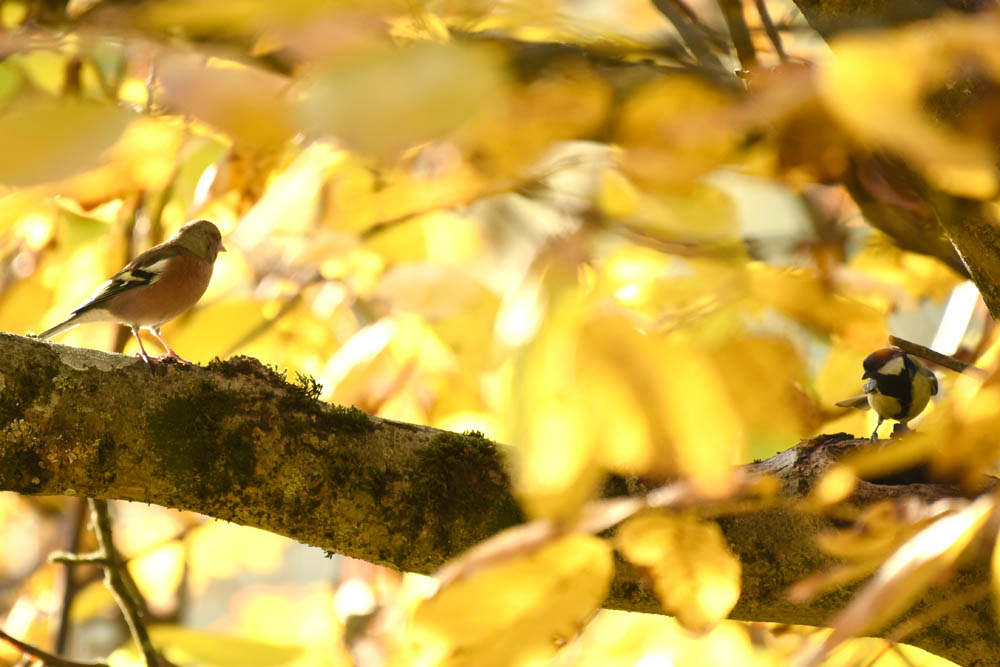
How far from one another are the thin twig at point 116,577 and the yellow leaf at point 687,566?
4.77 ft

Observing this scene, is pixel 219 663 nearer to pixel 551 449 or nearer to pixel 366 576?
pixel 551 449

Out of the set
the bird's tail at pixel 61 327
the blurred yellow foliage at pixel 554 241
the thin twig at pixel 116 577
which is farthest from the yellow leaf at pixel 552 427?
the bird's tail at pixel 61 327

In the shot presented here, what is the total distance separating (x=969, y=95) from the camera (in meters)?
1.02

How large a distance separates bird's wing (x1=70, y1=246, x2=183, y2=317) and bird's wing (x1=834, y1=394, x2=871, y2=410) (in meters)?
1.83

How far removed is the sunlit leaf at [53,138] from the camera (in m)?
0.56

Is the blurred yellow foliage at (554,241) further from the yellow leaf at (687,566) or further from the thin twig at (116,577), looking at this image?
the thin twig at (116,577)

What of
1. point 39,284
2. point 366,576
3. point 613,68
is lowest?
point 366,576

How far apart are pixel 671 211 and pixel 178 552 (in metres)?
2.61

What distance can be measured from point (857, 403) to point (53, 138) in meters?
1.86

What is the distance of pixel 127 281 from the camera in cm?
243

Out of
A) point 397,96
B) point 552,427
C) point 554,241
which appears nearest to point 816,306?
point 554,241

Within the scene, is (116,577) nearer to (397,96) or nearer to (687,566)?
(687,566)

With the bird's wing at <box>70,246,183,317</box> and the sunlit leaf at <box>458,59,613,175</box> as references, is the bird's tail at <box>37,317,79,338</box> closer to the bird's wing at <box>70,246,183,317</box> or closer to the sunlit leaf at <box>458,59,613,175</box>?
the bird's wing at <box>70,246,183,317</box>

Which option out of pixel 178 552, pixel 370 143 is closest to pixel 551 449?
Result: pixel 370 143
